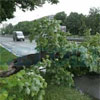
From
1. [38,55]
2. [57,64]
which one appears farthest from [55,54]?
[38,55]

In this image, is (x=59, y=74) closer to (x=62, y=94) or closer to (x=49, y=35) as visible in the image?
(x=62, y=94)

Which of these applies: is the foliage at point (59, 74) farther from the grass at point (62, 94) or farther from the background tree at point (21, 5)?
the background tree at point (21, 5)

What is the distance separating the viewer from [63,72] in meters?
3.36

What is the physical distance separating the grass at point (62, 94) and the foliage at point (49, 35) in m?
0.67

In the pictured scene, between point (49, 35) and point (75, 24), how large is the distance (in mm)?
11048

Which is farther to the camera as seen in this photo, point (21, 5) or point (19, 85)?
point (21, 5)

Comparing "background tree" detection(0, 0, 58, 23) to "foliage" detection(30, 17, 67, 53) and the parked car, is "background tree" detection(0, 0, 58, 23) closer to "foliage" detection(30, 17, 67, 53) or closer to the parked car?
the parked car

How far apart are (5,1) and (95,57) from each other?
560cm

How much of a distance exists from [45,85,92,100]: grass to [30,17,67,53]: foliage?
0.67m

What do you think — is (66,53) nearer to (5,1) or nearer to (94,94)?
(94,94)

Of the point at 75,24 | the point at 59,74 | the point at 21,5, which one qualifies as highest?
the point at 21,5

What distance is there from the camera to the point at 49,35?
328 centimetres

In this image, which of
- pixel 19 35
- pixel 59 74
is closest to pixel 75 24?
pixel 19 35

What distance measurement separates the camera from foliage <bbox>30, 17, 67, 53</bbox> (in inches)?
127
